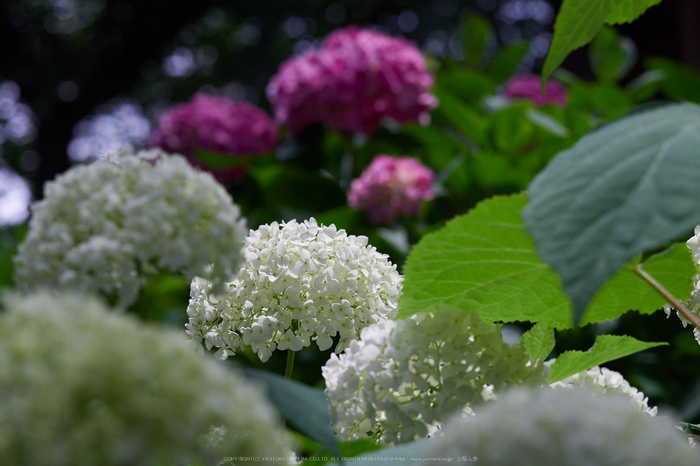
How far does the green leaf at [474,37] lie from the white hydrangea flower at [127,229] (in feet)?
8.61

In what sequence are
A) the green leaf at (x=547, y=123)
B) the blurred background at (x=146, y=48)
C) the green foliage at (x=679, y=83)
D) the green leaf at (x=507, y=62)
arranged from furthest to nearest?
the blurred background at (x=146, y=48) < the green leaf at (x=507, y=62) < the green foliage at (x=679, y=83) < the green leaf at (x=547, y=123)

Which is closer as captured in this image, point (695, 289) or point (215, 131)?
point (695, 289)

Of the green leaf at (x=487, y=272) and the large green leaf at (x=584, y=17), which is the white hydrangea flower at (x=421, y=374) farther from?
the large green leaf at (x=584, y=17)

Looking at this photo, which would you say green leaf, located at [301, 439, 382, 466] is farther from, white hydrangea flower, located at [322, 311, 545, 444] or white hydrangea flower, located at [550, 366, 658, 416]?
white hydrangea flower, located at [550, 366, 658, 416]

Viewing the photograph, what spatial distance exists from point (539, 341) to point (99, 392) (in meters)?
0.53

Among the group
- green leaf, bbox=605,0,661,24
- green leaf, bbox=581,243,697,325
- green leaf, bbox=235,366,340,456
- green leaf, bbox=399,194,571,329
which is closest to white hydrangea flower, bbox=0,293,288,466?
green leaf, bbox=235,366,340,456

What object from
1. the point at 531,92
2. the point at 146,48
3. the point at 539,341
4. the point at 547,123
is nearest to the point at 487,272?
the point at 539,341

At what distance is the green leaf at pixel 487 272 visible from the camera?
71 centimetres

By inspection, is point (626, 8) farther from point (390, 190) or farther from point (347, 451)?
point (390, 190)

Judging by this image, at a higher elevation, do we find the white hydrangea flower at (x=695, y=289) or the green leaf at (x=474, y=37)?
the green leaf at (x=474, y=37)

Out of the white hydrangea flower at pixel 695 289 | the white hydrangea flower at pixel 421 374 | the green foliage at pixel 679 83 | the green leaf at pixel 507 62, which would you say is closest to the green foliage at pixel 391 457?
the white hydrangea flower at pixel 421 374

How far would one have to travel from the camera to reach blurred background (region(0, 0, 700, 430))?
1.96 m

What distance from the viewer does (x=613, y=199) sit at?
0.48 meters

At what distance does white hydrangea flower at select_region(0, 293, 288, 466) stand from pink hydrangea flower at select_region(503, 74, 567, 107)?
2456mm
